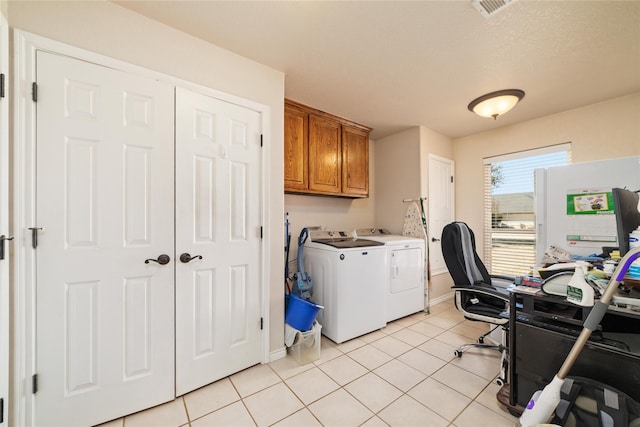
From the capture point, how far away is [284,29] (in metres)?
1.65

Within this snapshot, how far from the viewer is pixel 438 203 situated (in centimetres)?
355

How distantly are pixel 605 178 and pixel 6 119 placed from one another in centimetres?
386

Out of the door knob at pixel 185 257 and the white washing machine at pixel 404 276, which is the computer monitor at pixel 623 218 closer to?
the white washing machine at pixel 404 276

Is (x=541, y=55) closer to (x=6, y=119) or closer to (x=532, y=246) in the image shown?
(x=532, y=246)

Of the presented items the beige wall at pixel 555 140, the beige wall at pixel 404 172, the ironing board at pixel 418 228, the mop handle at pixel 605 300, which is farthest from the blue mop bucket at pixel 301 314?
the beige wall at pixel 555 140

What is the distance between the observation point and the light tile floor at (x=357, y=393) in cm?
143

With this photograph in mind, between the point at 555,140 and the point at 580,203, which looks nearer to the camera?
the point at 580,203

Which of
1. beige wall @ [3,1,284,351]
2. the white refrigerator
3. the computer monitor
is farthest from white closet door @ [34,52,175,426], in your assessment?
the white refrigerator

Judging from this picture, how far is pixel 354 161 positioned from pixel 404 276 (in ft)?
5.46

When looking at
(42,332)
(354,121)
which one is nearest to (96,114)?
(42,332)

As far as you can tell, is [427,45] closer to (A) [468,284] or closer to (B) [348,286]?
(A) [468,284]

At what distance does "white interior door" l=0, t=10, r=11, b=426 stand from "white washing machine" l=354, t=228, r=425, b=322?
2728 mm

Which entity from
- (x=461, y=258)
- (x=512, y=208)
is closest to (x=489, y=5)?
(x=461, y=258)

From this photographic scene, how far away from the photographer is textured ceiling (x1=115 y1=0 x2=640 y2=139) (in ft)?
4.85
